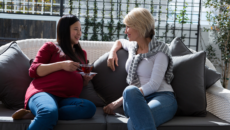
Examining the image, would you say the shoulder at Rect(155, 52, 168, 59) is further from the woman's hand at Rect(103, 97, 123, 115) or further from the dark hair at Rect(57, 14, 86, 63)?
the dark hair at Rect(57, 14, 86, 63)

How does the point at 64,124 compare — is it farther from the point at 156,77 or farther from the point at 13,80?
the point at 156,77

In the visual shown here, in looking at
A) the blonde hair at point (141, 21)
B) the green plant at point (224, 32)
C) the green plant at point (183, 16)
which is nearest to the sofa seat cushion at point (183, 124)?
the blonde hair at point (141, 21)

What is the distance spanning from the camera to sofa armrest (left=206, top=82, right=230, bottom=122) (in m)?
1.75

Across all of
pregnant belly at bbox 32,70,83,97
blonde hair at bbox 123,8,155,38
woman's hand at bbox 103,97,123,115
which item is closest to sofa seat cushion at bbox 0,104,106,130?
woman's hand at bbox 103,97,123,115

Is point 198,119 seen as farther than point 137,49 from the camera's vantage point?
No

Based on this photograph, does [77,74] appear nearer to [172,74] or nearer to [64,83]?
[64,83]

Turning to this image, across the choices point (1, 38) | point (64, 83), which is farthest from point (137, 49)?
point (1, 38)

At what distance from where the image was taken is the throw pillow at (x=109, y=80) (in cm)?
204

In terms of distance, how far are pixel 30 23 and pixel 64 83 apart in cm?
398

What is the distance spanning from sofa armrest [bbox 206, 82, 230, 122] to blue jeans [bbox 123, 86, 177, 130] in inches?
15.2

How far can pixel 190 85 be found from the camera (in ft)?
6.08

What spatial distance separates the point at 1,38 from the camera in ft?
17.4

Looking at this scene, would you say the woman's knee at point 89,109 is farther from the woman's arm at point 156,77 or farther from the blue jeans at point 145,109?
the woman's arm at point 156,77

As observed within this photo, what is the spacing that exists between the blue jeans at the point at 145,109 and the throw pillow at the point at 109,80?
1.31 feet
